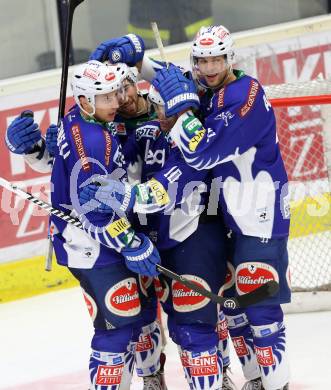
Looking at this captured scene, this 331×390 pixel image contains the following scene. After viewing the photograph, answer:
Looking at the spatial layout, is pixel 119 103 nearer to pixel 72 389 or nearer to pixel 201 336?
pixel 201 336


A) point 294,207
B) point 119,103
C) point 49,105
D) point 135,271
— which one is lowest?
point 294,207

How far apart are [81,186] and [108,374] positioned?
61 cm

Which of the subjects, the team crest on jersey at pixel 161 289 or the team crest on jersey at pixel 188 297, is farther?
the team crest on jersey at pixel 161 289

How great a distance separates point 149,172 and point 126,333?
21.3 inches

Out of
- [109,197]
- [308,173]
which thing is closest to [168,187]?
[109,197]

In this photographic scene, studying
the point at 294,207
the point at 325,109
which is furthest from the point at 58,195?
the point at 294,207

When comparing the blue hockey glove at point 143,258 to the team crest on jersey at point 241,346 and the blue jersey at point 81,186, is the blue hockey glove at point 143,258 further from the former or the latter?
the team crest on jersey at point 241,346

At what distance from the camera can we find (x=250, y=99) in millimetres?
3682

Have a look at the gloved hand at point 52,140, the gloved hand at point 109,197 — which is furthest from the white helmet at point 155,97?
the gloved hand at point 52,140

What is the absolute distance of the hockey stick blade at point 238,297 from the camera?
146 inches

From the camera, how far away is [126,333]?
3787 millimetres

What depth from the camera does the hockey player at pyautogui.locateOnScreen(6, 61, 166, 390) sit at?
12.0 ft

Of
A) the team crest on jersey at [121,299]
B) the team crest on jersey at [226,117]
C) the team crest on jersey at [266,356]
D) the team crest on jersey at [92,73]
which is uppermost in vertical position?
the team crest on jersey at [92,73]

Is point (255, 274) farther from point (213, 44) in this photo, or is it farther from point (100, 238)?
point (213, 44)
